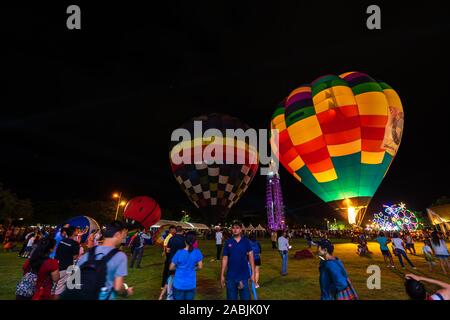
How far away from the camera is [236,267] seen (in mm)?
4938

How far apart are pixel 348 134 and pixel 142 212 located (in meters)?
14.8

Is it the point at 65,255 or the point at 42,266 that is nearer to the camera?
the point at 42,266

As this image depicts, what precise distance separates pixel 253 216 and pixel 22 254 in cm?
11287

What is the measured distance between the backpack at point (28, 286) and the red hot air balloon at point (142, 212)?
1519cm

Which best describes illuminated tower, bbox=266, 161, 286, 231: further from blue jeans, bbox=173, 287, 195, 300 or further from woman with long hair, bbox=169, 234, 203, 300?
blue jeans, bbox=173, 287, 195, 300

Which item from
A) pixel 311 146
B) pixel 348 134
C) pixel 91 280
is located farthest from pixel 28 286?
pixel 348 134

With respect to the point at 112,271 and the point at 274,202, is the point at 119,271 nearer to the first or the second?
the point at 112,271

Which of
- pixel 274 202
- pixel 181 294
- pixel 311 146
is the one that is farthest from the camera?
pixel 274 202

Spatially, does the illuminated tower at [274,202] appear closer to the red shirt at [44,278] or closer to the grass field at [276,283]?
the grass field at [276,283]

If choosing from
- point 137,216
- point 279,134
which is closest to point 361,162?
point 279,134

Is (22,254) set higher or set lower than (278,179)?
lower
